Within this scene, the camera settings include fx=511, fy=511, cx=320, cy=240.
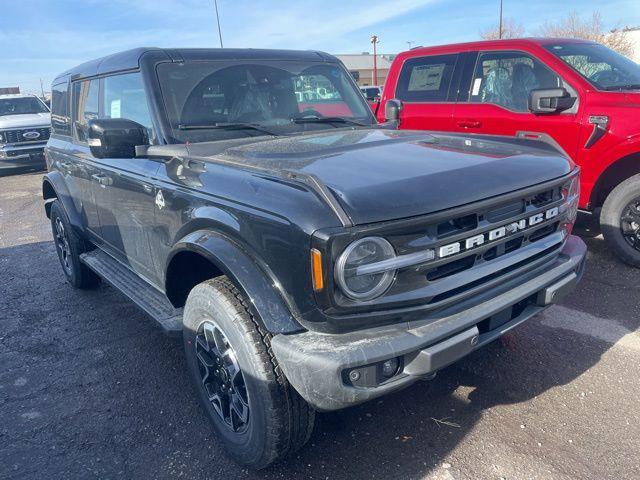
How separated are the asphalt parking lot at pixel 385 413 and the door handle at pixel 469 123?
211 centimetres

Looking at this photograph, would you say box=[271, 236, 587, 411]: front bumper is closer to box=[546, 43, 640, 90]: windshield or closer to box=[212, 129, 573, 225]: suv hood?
box=[212, 129, 573, 225]: suv hood

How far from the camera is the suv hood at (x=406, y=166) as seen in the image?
6.48 ft

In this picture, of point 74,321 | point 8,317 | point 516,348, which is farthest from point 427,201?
point 8,317

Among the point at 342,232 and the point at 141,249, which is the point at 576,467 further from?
the point at 141,249

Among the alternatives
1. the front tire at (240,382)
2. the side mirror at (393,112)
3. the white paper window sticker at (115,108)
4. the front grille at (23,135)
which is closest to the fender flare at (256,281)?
the front tire at (240,382)

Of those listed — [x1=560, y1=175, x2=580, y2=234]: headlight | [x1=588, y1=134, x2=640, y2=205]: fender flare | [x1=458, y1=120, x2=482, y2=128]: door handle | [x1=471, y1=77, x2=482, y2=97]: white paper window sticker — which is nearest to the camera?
[x1=560, y1=175, x2=580, y2=234]: headlight

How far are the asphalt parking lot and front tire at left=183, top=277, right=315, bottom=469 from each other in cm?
20

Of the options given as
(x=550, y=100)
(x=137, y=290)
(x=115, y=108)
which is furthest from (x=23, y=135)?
(x=550, y=100)

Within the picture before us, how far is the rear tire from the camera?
468 cm

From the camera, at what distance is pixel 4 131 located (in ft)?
41.9

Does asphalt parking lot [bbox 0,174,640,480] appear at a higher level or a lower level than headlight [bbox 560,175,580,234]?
lower

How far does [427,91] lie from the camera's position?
6.03 metres

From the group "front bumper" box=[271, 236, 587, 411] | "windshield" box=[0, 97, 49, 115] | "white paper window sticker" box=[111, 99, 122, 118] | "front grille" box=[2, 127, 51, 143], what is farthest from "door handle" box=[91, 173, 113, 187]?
"windshield" box=[0, 97, 49, 115]

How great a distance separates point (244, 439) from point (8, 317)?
126 inches
